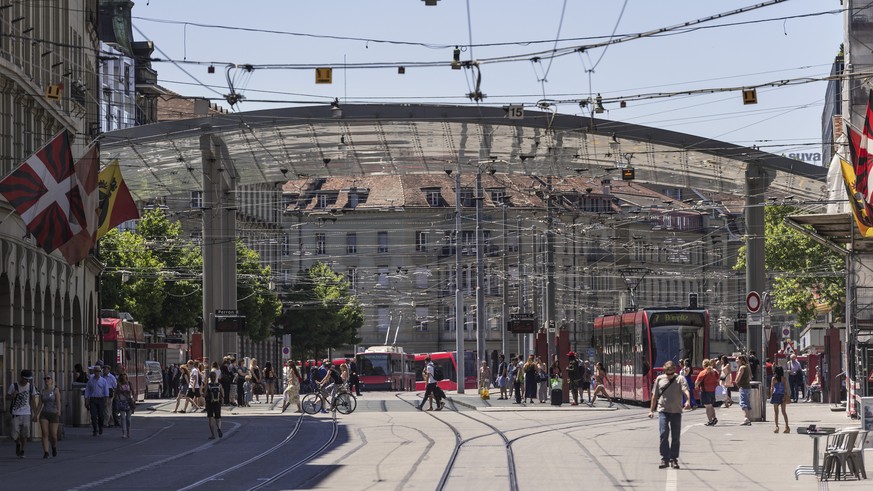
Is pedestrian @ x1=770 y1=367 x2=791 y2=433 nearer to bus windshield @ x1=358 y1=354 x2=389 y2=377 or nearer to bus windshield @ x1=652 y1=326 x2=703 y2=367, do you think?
bus windshield @ x1=652 y1=326 x2=703 y2=367

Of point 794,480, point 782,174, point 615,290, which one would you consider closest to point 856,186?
point 794,480

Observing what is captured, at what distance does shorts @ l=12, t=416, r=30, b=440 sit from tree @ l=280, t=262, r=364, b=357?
79.0 meters

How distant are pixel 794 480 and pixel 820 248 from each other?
59392mm

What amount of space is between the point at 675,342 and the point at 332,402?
1027 centimetres

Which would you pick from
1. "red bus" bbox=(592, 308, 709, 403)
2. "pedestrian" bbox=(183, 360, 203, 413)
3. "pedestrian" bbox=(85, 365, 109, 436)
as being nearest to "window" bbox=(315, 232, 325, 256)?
"pedestrian" bbox=(183, 360, 203, 413)

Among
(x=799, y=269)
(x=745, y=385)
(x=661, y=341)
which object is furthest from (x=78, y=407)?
(x=799, y=269)

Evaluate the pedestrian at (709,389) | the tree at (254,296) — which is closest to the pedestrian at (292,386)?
the pedestrian at (709,389)

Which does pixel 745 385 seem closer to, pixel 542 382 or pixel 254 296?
pixel 542 382

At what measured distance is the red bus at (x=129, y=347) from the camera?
Result: 2365 inches

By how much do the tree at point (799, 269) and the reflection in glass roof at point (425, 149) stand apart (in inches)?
834

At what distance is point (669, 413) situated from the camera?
24516 mm

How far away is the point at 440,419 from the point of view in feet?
141

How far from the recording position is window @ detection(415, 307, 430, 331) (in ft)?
436

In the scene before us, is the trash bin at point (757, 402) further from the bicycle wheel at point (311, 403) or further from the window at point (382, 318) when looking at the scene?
the window at point (382, 318)
